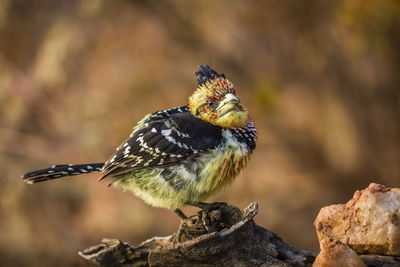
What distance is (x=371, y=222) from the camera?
2680mm

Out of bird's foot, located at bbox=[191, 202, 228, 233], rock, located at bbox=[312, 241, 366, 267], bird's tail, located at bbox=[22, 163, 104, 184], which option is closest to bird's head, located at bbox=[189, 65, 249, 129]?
bird's foot, located at bbox=[191, 202, 228, 233]

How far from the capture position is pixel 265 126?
27.0ft

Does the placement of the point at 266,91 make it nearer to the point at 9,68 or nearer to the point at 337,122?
the point at 337,122

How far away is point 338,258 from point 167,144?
Answer: 142cm

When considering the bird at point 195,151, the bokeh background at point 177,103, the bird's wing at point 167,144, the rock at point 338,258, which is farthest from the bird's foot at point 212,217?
the bokeh background at point 177,103

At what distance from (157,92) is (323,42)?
9.64 feet

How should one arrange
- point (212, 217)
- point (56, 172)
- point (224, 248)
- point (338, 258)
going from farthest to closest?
point (56, 172), point (212, 217), point (224, 248), point (338, 258)

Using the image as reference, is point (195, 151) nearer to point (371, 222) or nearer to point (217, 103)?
point (217, 103)

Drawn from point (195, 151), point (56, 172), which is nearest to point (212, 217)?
point (195, 151)

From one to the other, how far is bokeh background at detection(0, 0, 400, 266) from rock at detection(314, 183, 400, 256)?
416cm

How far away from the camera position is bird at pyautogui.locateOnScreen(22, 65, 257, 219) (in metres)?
3.38

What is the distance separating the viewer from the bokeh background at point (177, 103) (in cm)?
710

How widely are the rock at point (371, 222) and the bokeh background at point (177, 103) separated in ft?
13.6

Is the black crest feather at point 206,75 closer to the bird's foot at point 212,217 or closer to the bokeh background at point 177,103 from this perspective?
the bird's foot at point 212,217
